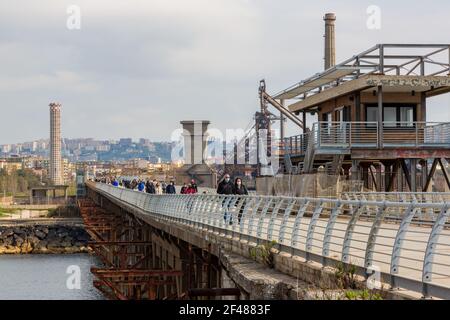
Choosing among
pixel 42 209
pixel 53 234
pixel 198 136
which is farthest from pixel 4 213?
pixel 198 136

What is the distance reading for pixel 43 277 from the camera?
80500mm

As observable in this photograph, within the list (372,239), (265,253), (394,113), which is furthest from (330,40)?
(372,239)

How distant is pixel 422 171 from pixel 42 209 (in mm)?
110578

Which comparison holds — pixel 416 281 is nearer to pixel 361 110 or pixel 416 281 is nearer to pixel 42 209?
pixel 361 110

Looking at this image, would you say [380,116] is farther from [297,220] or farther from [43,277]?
[43,277]

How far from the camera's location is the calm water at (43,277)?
6674 cm

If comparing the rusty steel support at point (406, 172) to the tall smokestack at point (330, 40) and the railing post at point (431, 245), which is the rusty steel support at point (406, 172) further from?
the tall smokestack at point (330, 40)

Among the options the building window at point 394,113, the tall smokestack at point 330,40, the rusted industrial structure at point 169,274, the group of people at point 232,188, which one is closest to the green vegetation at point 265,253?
the rusted industrial structure at point 169,274

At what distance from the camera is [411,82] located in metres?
42.5

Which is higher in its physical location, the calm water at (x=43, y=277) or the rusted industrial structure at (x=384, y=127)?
the rusted industrial structure at (x=384, y=127)

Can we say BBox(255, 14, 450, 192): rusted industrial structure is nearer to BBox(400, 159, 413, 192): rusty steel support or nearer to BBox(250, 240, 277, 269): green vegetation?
BBox(400, 159, 413, 192): rusty steel support

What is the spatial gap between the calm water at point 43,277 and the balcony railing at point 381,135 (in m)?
22.4

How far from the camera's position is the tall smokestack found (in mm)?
78044
